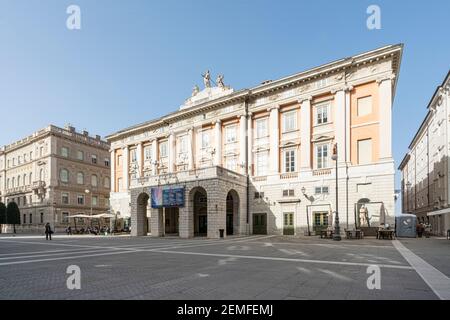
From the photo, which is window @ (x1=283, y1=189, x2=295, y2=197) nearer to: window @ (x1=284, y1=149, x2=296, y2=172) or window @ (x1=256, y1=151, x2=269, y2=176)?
window @ (x1=284, y1=149, x2=296, y2=172)

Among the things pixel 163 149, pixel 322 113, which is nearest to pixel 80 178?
pixel 163 149

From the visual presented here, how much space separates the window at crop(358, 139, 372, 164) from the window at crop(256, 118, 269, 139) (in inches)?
379

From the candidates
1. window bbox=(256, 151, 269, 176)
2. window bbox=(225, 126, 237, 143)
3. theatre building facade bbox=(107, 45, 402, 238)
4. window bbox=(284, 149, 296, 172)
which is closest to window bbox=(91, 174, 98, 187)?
theatre building facade bbox=(107, 45, 402, 238)

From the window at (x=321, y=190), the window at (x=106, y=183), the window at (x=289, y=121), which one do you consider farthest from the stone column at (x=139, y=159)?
the window at (x=321, y=190)

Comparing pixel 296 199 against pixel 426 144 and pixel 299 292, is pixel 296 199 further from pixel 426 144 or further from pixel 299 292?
pixel 426 144

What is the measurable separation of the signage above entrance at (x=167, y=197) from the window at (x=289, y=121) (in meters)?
12.4

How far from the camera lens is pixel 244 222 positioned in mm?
32906

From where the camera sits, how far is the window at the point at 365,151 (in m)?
27.5

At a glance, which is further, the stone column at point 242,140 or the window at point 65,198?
the window at point 65,198

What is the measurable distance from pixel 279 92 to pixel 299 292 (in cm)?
2807

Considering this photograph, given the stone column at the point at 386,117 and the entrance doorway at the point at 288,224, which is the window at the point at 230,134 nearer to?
the entrance doorway at the point at 288,224

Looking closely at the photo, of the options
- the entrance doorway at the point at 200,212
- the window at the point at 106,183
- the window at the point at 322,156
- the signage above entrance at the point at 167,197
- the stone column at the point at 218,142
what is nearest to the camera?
the window at the point at 322,156
